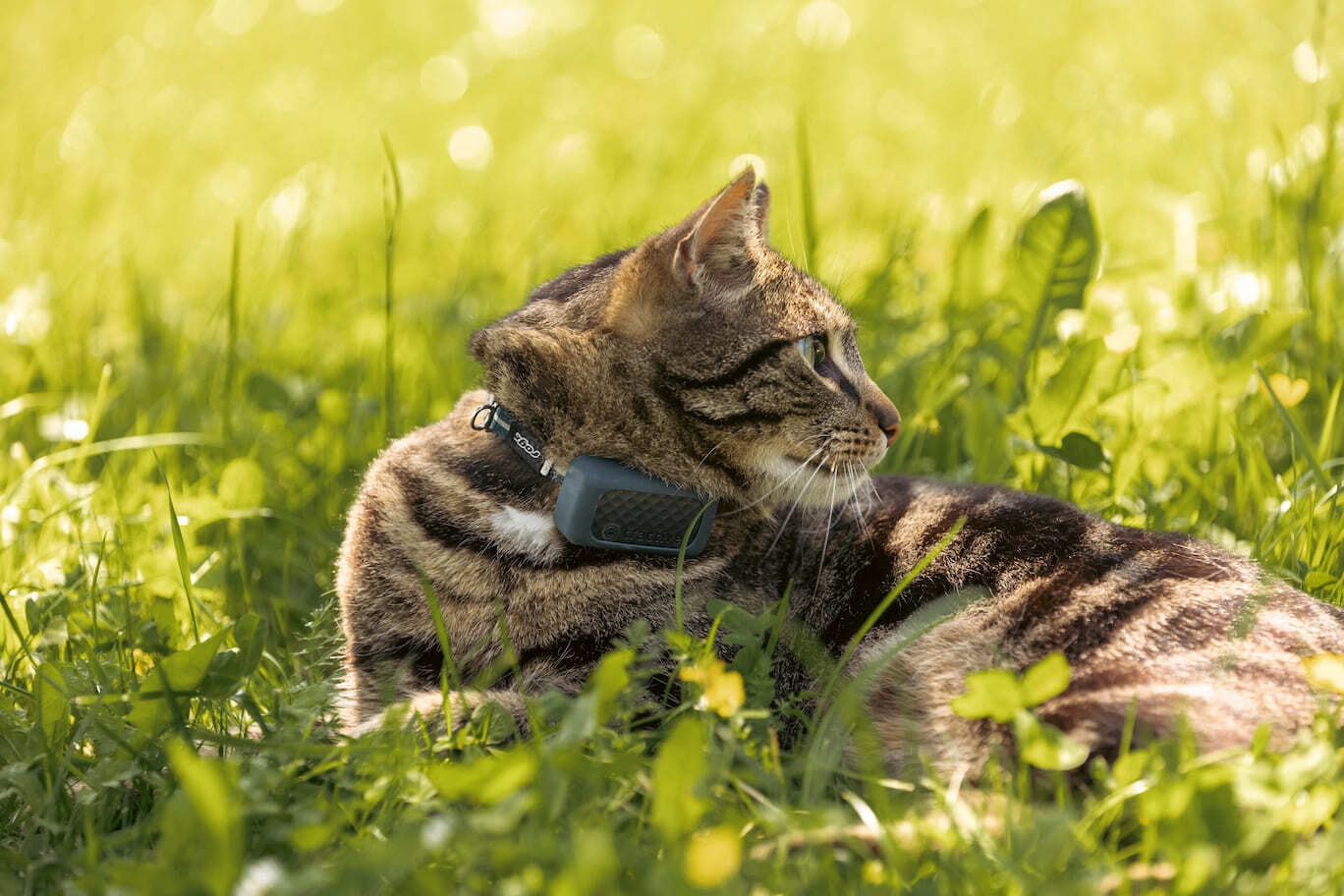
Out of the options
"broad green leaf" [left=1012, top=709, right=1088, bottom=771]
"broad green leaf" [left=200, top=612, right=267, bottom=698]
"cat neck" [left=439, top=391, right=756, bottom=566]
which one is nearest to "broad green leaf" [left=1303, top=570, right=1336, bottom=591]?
"broad green leaf" [left=1012, top=709, right=1088, bottom=771]

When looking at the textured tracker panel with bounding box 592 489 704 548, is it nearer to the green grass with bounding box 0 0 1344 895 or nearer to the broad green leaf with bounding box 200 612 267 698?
the green grass with bounding box 0 0 1344 895

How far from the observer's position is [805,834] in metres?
1.43

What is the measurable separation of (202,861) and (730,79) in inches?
251

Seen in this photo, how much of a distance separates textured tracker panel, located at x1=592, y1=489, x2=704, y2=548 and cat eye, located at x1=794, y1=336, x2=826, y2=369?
0.42m

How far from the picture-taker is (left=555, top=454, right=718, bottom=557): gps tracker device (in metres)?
2.02

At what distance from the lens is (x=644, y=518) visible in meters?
2.08

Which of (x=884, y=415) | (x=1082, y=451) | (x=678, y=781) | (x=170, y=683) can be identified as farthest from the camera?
(x=1082, y=451)

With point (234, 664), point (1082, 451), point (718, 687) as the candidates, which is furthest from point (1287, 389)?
point (234, 664)

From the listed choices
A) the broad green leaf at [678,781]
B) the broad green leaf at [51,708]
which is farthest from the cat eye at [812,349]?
the broad green leaf at [51,708]

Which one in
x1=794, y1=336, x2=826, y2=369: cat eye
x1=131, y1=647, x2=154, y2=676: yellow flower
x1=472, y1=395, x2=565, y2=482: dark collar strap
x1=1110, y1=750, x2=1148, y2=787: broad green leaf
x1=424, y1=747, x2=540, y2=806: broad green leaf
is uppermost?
x1=794, y1=336, x2=826, y2=369: cat eye

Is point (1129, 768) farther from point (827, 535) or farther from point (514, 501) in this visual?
point (514, 501)

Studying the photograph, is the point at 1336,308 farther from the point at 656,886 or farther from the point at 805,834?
the point at 656,886

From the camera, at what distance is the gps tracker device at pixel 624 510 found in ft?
6.64

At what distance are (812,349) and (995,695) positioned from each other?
983 mm
